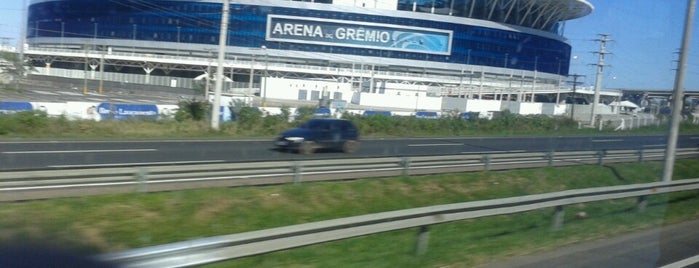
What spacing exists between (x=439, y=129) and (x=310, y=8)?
154ft

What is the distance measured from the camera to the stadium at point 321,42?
73188mm

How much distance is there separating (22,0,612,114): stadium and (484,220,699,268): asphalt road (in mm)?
57592

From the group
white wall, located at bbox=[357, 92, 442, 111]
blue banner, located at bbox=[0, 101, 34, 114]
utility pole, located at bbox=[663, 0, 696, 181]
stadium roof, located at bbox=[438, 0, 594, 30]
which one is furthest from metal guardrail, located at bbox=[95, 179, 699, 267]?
stadium roof, located at bbox=[438, 0, 594, 30]

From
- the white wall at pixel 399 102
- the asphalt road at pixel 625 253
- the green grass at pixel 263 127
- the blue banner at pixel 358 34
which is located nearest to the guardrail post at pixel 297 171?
the asphalt road at pixel 625 253

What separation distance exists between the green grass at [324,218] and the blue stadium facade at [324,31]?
60032 mm

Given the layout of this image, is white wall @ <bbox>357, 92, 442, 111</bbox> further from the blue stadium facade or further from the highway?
the highway

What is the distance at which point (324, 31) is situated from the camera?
3157 inches

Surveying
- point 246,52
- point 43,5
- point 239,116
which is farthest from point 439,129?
point 43,5

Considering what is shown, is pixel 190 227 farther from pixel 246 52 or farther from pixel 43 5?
pixel 43 5

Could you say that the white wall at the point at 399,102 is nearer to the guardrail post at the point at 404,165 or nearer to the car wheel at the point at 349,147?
the car wheel at the point at 349,147

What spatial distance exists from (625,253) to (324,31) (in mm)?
72538

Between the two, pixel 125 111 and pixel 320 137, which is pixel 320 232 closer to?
pixel 320 137

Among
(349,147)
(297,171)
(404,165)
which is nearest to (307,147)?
(349,147)

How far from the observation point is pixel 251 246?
6.53 meters
